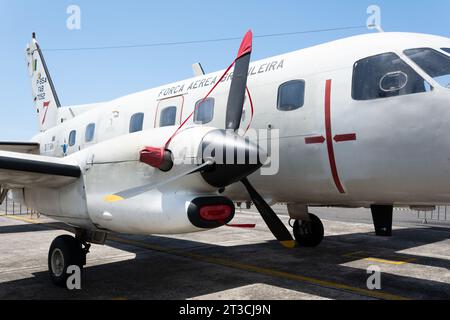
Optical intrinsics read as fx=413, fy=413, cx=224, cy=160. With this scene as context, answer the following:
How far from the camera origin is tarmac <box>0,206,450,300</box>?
6730mm

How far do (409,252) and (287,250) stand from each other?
318cm

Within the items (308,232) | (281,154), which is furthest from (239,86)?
(308,232)

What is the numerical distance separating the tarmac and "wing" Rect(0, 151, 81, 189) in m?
1.85

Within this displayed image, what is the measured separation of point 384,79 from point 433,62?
714 mm

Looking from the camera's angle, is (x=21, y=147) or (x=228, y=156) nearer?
(x=228, y=156)

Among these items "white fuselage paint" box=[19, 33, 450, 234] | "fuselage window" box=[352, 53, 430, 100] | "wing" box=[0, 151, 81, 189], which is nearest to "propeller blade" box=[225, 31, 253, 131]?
"white fuselage paint" box=[19, 33, 450, 234]

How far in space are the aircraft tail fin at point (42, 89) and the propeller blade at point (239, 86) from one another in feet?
41.3

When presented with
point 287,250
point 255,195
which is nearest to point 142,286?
point 255,195

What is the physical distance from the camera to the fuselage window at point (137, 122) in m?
10.1

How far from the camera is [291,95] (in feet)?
24.5

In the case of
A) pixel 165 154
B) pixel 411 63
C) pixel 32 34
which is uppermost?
pixel 32 34

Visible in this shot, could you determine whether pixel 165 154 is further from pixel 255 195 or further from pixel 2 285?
pixel 2 285

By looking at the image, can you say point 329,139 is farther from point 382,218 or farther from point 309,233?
point 309,233

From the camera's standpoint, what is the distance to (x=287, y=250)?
1092cm
